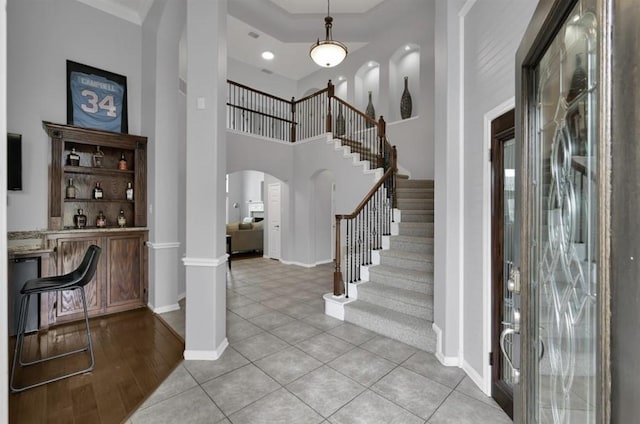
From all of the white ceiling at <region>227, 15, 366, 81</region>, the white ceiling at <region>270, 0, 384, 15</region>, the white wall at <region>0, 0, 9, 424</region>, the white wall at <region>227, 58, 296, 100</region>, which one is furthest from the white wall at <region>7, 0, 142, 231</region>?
the white wall at <region>227, 58, 296, 100</region>

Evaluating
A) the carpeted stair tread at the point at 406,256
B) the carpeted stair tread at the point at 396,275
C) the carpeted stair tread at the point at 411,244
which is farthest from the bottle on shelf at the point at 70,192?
the carpeted stair tread at the point at 411,244

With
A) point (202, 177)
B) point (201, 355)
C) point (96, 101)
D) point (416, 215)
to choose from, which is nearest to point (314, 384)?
point (201, 355)

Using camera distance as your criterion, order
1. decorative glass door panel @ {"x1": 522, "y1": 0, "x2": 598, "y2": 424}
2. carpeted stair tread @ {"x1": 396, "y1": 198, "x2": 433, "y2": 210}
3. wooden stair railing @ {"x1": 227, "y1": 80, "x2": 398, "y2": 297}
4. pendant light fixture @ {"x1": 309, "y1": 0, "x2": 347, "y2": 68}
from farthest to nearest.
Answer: carpeted stair tread @ {"x1": 396, "y1": 198, "x2": 433, "y2": 210}, pendant light fixture @ {"x1": 309, "y1": 0, "x2": 347, "y2": 68}, wooden stair railing @ {"x1": 227, "y1": 80, "x2": 398, "y2": 297}, decorative glass door panel @ {"x1": 522, "y1": 0, "x2": 598, "y2": 424}

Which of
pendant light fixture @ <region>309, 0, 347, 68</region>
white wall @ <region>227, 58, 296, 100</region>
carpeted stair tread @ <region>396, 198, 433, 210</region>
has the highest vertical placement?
white wall @ <region>227, 58, 296, 100</region>

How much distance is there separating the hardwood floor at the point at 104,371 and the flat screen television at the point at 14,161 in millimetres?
1633

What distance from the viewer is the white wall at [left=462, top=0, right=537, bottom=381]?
6.46 feet

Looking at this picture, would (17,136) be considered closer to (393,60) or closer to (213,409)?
(213,409)

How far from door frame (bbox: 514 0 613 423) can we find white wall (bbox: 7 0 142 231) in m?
4.66

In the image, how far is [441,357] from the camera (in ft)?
8.66

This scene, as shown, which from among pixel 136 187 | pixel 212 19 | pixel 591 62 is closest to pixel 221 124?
pixel 212 19

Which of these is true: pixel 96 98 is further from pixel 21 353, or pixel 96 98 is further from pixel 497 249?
pixel 497 249

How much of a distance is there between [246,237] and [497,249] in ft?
23.5

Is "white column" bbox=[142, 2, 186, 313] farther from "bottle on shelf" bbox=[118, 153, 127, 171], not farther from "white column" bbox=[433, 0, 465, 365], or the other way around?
"white column" bbox=[433, 0, 465, 365]

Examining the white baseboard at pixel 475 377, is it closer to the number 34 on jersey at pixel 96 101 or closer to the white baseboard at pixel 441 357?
the white baseboard at pixel 441 357
